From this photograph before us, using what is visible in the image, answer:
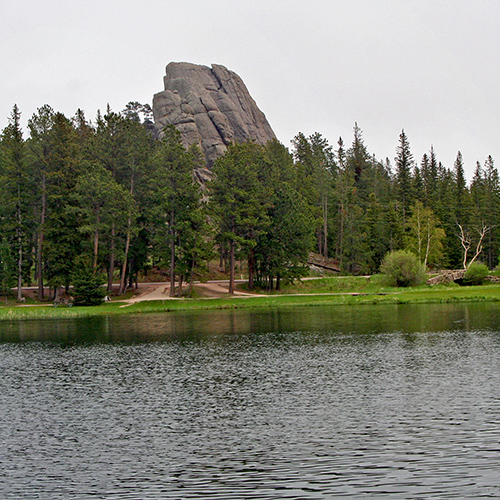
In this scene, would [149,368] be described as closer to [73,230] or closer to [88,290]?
[88,290]

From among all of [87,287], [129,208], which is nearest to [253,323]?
[87,287]

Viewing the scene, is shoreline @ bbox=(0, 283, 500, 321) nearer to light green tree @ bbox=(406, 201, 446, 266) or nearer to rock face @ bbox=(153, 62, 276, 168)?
light green tree @ bbox=(406, 201, 446, 266)

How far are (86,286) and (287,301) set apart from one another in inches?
958

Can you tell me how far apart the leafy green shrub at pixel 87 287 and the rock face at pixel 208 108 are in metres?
63.1

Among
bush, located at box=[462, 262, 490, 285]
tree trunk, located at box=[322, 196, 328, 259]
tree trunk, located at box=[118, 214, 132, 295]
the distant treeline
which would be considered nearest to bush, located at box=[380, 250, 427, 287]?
bush, located at box=[462, 262, 490, 285]

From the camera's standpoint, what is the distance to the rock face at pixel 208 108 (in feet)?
420

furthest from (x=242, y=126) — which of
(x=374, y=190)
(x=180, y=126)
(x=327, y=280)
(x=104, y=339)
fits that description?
(x=104, y=339)

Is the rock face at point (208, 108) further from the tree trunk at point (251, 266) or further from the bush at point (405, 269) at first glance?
the bush at point (405, 269)

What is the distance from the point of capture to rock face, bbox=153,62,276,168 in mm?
A: 128000

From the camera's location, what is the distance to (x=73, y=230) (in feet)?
231

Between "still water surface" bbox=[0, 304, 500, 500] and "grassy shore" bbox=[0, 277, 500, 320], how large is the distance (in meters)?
22.6

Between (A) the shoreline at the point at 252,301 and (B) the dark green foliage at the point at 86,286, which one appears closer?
(A) the shoreline at the point at 252,301

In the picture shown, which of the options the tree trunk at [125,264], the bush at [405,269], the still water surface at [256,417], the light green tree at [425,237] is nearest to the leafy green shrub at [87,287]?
the tree trunk at [125,264]

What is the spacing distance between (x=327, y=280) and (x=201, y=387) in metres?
60.3
